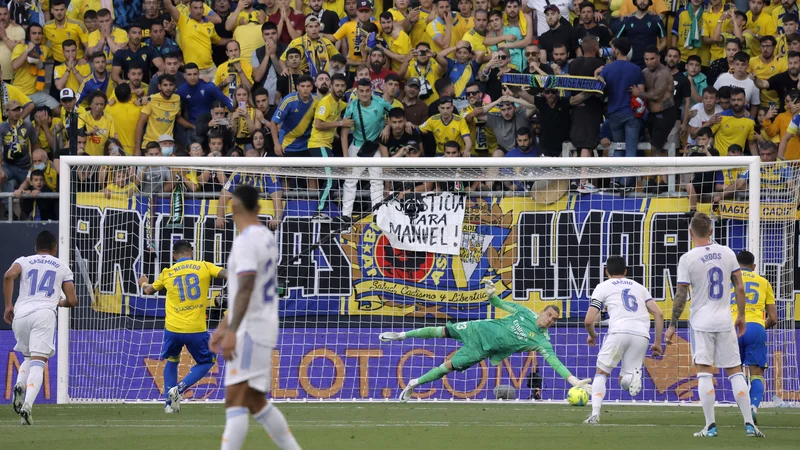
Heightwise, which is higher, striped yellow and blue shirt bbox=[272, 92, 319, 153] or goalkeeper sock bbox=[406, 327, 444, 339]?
striped yellow and blue shirt bbox=[272, 92, 319, 153]

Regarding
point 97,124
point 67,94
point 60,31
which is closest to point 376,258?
point 97,124

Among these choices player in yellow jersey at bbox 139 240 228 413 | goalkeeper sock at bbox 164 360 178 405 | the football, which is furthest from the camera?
goalkeeper sock at bbox 164 360 178 405

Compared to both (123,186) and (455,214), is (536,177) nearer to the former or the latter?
(455,214)

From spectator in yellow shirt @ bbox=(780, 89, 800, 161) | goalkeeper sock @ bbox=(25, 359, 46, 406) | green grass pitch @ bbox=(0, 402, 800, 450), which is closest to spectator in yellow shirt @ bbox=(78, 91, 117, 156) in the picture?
green grass pitch @ bbox=(0, 402, 800, 450)

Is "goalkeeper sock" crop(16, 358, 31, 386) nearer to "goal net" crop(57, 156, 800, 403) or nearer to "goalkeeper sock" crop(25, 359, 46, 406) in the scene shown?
"goalkeeper sock" crop(25, 359, 46, 406)

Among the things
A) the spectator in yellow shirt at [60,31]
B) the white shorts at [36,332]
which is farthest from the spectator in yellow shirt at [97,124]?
the white shorts at [36,332]

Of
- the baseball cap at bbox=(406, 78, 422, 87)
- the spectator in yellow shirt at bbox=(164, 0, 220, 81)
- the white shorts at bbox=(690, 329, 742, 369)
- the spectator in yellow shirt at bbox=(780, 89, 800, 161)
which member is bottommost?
the white shorts at bbox=(690, 329, 742, 369)

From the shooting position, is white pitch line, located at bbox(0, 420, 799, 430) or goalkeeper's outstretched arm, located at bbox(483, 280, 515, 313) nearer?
white pitch line, located at bbox(0, 420, 799, 430)

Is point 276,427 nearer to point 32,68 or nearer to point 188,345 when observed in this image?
point 188,345

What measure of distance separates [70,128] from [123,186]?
8.08 feet

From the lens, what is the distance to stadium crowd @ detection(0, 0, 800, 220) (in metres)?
17.3

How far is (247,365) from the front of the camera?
745 centimetres

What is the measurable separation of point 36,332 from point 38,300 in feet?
1.17

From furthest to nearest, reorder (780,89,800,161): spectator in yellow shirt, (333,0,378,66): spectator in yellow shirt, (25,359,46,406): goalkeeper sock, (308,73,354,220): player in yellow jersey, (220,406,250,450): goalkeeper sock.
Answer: (333,0,378,66): spectator in yellow shirt
(308,73,354,220): player in yellow jersey
(780,89,800,161): spectator in yellow shirt
(25,359,46,406): goalkeeper sock
(220,406,250,450): goalkeeper sock
